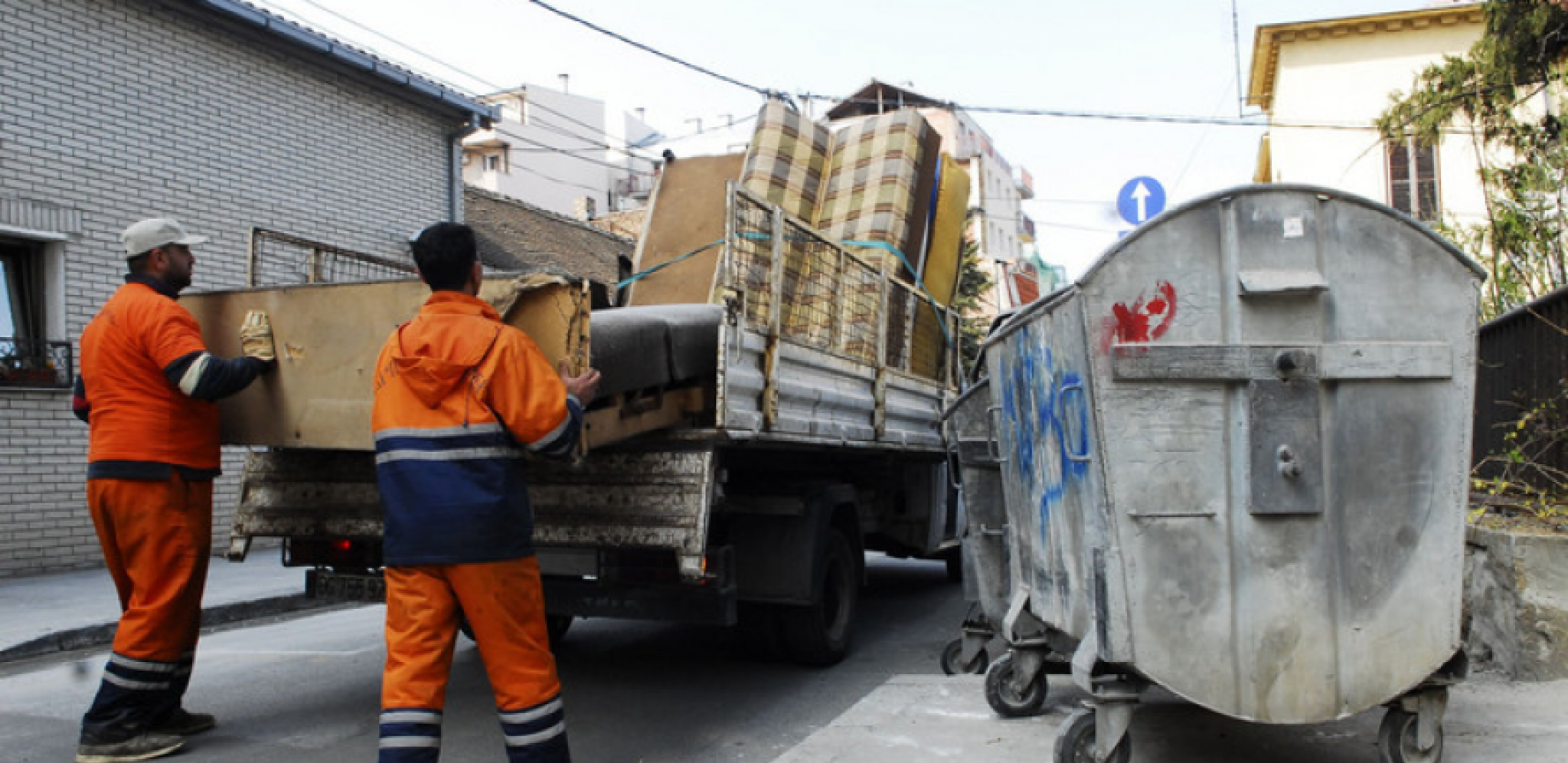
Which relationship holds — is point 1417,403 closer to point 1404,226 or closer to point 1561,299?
point 1404,226

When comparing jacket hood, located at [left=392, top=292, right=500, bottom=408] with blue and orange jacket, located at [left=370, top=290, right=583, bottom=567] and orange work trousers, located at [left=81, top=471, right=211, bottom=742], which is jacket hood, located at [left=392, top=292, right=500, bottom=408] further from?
orange work trousers, located at [left=81, top=471, right=211, bottom=742]

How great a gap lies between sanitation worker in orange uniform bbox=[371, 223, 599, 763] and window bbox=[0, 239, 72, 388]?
766 cm

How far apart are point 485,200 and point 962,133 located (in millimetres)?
40286

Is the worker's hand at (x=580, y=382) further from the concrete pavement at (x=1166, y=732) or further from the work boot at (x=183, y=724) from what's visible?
the work boot at (x=183, y=724)

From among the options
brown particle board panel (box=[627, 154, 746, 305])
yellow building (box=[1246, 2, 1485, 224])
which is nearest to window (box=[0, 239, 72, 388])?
brown particle board panel (box=[627, 154, 746, 305])

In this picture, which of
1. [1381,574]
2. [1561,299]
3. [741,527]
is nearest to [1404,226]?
[1381,574]

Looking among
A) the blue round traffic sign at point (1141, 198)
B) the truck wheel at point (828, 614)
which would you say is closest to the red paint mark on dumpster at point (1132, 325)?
the truck wheel at point (828, 614)

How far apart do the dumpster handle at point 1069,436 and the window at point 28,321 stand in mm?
9014

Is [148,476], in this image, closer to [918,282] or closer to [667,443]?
[667,443]

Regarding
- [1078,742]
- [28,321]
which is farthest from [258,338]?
[28,321]

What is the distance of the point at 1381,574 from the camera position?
10.2 ft

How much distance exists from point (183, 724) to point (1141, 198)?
8.56m

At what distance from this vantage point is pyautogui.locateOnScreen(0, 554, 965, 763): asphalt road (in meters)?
4.25

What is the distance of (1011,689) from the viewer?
3936 millimetres
